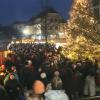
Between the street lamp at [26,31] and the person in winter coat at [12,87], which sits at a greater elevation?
the street lamp at [26,31]

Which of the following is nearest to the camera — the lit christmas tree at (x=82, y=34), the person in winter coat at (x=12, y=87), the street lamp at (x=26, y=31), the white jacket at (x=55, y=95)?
the white jacket at (x=55, y=95)

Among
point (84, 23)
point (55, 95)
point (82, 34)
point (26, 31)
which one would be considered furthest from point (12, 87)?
point (26, 31)

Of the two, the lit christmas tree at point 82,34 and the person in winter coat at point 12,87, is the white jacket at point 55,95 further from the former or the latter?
the lit christmas tree at point 82,34

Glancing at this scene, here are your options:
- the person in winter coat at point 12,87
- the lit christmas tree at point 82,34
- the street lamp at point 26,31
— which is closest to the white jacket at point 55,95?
the person in winter coat at point 12,87

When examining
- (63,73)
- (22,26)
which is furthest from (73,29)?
(22,26)

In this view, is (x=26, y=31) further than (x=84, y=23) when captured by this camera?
Yes

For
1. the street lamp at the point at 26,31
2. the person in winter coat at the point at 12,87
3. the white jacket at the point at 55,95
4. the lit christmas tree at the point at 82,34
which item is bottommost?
the white jacket at the point at 55,95

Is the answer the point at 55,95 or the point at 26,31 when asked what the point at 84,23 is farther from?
the point at 26,31

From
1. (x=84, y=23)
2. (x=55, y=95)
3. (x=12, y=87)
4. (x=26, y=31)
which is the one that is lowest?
(x=55, y=95)

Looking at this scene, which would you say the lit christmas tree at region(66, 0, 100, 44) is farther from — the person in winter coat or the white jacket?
the white jacket

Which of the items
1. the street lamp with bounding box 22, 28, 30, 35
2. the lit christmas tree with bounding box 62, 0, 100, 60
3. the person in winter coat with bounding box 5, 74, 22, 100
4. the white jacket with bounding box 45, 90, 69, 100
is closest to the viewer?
the white jacket with bounding box 45, 90, 69, 100

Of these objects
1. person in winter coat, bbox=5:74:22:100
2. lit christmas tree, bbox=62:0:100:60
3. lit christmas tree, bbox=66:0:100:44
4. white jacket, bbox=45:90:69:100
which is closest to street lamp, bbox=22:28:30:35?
lit christmas tree, bbox=62:0:100:60

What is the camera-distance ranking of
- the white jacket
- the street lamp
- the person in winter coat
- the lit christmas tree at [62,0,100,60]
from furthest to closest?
1. the street lamp
2. the lit christmas tree at [62,0,100,60]
3. the person in winter coat
4. the white jacket

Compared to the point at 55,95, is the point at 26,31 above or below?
above
